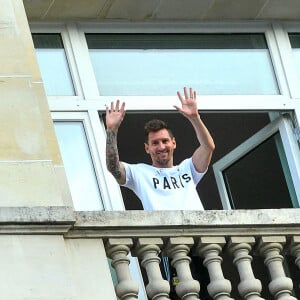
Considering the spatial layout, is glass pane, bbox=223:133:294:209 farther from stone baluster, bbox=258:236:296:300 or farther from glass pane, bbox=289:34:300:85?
stone baluster, bbox=258:236:296:300

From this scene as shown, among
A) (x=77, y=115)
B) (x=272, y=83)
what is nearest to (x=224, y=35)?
(x=272, y=83)

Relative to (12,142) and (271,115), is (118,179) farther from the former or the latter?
(271,115)

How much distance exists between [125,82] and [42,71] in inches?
27.6

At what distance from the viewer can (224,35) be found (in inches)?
599

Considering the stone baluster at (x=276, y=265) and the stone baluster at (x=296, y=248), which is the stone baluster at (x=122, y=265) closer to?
the stone baluster at (x=276, y=265)

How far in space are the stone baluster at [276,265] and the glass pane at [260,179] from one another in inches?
97.4

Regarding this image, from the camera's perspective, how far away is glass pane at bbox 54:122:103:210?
13883mm

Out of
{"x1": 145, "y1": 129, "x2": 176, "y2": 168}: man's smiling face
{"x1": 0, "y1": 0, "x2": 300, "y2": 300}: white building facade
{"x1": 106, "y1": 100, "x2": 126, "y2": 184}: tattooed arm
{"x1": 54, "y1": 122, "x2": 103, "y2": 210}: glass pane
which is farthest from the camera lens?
{"x1": 54, "y1": 122, "x2": 103, "y2": 210}: glass pane

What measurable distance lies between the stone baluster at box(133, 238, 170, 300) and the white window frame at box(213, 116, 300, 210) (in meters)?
2.70

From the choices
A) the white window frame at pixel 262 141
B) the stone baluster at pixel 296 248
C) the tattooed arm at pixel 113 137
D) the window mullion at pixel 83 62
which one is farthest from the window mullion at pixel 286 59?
the stone baluster at pixel 296 248

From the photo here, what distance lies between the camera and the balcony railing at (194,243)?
39.4 feet

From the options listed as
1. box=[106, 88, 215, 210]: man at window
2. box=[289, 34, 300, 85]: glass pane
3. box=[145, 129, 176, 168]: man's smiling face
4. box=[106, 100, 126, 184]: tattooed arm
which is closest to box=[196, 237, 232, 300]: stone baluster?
box=[106, 88, 215, 210]: man at window

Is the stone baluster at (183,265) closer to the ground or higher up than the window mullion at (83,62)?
closer to the ground

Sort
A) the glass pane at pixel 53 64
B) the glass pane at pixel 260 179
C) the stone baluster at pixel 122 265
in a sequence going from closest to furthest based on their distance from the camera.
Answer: the stone baluster at pixel 122 265 < the glass pane at pixel 53 64 < the glass pane at pixel 260 179
